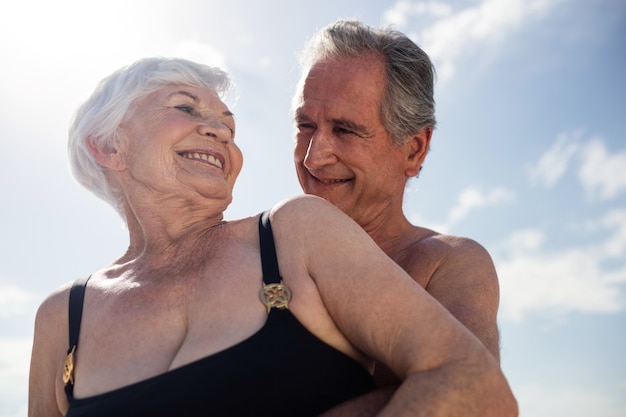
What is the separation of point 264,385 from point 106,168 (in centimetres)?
164

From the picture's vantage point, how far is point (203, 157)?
3.28 meters

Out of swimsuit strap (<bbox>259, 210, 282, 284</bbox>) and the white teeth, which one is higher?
the white teeth

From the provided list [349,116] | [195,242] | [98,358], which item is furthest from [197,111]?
[98,358]

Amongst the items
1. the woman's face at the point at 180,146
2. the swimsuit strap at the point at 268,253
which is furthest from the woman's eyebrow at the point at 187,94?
the swimsuit strap at the point at 268,253

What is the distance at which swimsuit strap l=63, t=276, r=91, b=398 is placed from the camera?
9.34 feet

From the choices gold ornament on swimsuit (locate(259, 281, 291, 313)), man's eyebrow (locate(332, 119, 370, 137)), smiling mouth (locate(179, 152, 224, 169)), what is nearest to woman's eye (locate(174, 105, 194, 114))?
smiling mouth (locate(179, 152, 224, 169))

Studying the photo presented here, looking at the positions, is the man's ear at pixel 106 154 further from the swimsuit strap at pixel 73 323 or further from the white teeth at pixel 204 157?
the swimsuit strap at pixel 73 323

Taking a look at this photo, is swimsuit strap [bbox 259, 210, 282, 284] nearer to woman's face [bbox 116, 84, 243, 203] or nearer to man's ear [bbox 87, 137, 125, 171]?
woman's face [bbox 116, 84, 243, 203]

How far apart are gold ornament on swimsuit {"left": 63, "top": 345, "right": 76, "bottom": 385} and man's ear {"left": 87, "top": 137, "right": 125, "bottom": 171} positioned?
92cm

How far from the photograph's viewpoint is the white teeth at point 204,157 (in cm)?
324

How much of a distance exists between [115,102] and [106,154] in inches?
10.3

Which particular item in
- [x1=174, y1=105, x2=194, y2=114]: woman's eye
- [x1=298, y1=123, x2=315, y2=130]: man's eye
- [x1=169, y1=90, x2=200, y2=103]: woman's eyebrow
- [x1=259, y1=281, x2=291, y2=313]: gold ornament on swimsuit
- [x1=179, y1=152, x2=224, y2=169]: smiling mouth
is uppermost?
[x1=298, y1=123, x2=315, y2=130]: man's eye

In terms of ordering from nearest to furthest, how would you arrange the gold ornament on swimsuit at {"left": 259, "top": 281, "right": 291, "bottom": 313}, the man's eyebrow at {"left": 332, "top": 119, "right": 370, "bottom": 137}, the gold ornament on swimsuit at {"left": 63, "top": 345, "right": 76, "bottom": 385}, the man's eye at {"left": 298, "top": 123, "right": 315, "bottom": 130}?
1. the gold ornament on swimsuit at {"left": 259, "top": 281, "right": 291, "bottom": 313}
2. the gold ornament on swimsuit at {"left": 63, "top": 345, "right": 76, "bottom": 385}
3. the man's eyebrow at {"left": 332, "top": 119, "right": 370, "bottom": 137}
4. the man's eye at {"left": 298, "top": 123, "right": 315, "bottom": 130}

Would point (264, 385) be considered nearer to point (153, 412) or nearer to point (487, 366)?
point (153, 412)
